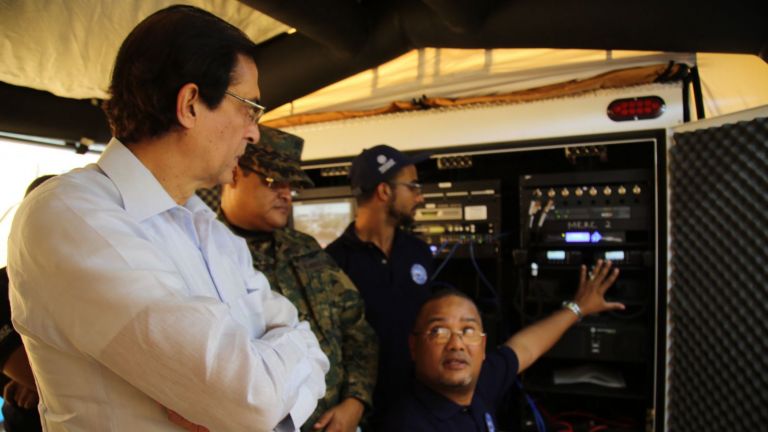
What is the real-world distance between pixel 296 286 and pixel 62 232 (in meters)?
0.93

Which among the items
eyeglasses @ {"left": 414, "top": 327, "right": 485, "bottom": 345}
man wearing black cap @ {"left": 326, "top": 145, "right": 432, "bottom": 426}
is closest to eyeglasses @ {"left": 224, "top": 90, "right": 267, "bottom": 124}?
eyeglasses @ {"left": 414, "top": 327, "right": 485, "bottom": 345}

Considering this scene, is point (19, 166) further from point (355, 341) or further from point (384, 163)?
point (355, 341)

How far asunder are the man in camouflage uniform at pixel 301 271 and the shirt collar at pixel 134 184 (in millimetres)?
750

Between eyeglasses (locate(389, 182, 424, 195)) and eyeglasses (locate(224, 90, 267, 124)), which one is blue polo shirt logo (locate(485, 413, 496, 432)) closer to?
eyeglasses (locate(389, 182, 424, 195))

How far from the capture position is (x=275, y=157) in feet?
5.27

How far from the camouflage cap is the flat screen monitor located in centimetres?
88

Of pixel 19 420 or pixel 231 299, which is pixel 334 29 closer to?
pixel 231 299

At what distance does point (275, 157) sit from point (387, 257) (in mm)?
650

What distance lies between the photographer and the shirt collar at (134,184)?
2.46 ft

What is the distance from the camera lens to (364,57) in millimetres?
1990

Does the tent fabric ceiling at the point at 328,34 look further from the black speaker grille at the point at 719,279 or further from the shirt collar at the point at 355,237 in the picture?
the shirt collar at the point at 355,237

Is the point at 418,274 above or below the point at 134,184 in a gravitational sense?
below

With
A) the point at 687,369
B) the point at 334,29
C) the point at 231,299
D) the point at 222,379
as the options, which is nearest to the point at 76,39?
the point at 334,29

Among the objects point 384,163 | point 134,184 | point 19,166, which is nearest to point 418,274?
point 384,163
